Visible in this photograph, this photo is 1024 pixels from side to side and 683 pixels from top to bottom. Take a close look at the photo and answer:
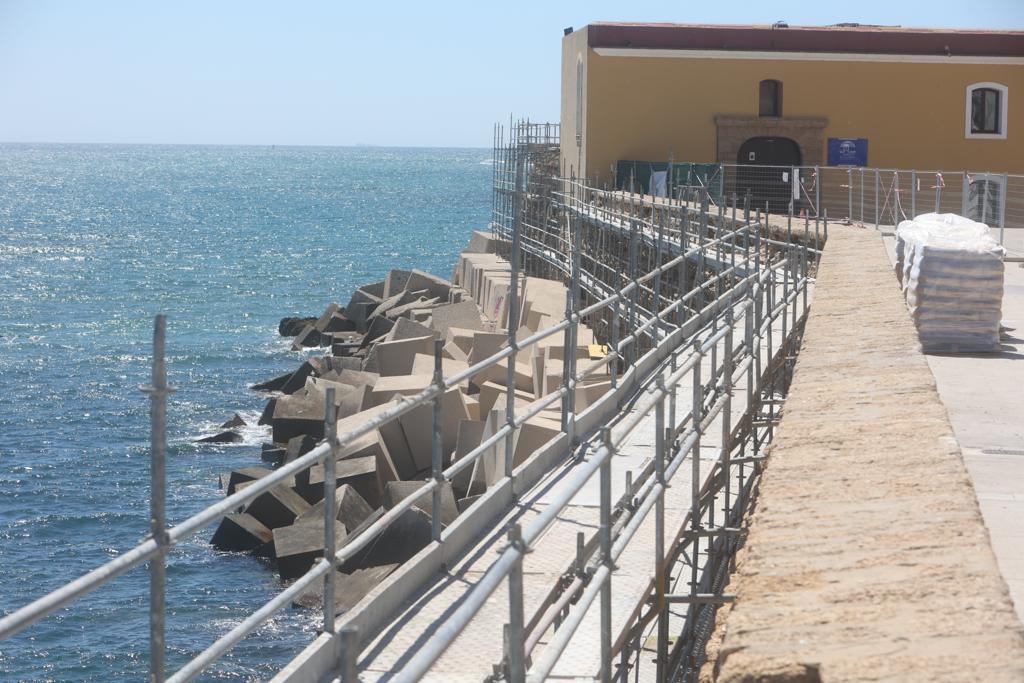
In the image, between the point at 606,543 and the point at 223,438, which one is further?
the point at 223,438

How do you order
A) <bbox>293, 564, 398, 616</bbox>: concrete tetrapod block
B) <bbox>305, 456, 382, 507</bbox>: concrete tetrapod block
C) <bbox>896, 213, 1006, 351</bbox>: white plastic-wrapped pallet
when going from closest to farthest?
<bbox>293, 564, 398, 616</bbox>: concrete tetrapod block, <bbox>896, 213, 1006, 351</bbox>: white plastic-wrapped pallet, <bbox>305, 456, 382, 507</bbox>: concrete tetrapod block

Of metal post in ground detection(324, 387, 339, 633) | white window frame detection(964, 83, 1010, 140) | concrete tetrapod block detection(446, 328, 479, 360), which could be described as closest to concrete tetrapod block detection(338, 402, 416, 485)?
concrete tetrapod block detection(446, 328, 479, 360)

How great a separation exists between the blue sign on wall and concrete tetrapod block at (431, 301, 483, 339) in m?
12.9

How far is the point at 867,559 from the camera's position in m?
3.77

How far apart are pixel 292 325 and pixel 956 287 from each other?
29711 mm

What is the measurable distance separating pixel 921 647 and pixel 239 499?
6.63 feet

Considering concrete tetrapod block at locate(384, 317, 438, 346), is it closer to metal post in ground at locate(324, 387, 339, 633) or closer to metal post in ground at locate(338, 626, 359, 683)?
metal post in ground at locate(324, 387, 339, 633)

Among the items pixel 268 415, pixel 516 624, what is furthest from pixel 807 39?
pixel 516 624

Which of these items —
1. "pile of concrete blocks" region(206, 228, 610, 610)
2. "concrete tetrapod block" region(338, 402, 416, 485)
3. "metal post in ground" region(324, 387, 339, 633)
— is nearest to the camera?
"metal post in ground" region(324, 387, 339, 633)

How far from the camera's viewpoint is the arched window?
34.6 metres

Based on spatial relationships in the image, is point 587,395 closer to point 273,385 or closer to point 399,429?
point 399,429

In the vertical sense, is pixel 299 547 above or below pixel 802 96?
below

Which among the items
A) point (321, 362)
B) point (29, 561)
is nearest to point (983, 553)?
point (29, 561)

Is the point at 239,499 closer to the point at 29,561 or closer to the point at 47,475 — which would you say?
the point at 29,561
